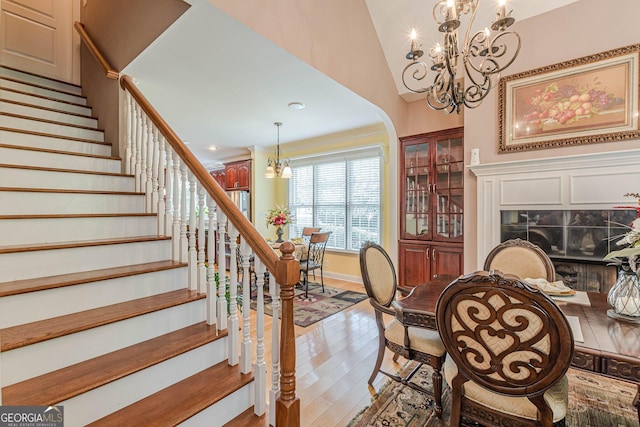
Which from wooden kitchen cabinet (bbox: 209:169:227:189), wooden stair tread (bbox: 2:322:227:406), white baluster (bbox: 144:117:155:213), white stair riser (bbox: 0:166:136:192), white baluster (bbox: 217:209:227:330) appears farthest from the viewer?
wooden kitchen cabinet (bbox: 209:169:227:189)

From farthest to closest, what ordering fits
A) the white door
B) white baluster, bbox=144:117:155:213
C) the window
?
the window → the white door → white baluster, bbox=144:117:155:213

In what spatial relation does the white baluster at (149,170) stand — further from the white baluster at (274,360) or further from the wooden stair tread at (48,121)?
the white baluster at (274,360)

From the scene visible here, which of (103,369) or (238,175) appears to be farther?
(238,175)

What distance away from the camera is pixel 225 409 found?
143 cm

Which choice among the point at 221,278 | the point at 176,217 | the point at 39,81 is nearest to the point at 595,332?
the point at 221,278

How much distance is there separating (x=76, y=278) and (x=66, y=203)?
0.74 metres

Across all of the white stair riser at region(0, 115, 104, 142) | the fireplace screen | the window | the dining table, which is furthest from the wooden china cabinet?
the white stair riser at region(0, 115, 104, 142)

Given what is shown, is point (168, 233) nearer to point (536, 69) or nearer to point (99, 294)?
point (99, 294)

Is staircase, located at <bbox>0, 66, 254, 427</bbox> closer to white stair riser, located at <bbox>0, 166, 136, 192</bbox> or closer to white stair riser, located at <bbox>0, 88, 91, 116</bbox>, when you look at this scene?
white stair riser, located at <bbox>0, 166, 136, 192</bbox>

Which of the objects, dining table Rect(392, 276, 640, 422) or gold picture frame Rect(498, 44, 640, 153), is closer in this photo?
dining table Rect(392, 276, 640, 422)

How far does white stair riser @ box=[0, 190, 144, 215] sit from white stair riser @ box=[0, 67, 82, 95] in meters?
2.20

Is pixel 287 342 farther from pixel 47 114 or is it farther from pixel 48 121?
pixel 47 114

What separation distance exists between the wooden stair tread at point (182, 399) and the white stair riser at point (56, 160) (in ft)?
6.53

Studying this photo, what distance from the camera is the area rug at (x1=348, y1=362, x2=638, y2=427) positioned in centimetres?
178
